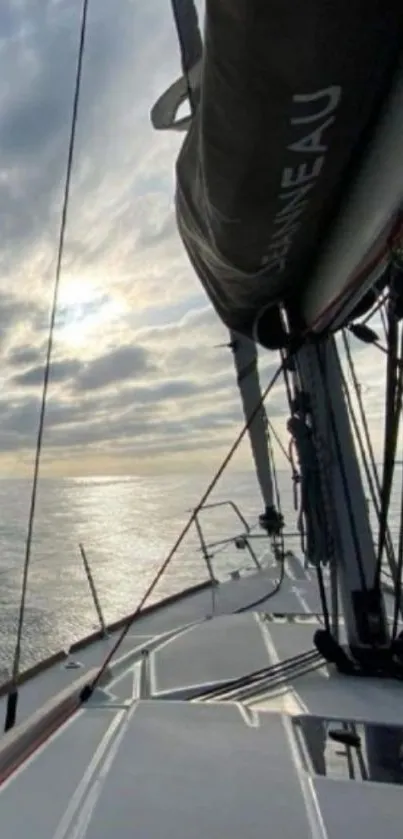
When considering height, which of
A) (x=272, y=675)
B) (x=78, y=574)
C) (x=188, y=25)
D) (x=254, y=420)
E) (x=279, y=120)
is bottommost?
(x=78, y=574)

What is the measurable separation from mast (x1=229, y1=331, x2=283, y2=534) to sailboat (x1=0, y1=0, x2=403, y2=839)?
275 centimetres

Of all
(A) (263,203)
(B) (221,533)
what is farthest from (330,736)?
(B) (221,533)

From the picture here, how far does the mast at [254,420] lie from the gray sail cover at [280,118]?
13.0ft

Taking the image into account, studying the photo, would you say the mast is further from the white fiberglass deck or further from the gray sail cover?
the gray sail cover

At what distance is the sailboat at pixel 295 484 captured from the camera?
3.15 ft

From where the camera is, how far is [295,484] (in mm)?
2752

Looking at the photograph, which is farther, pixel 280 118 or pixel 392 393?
pixel 392 393

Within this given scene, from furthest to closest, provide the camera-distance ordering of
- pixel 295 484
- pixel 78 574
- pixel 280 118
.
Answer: pixel 78 574
pixel 295 484
pixel 280 118

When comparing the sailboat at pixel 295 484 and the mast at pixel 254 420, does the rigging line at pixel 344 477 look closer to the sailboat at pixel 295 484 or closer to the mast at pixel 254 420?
the sailboat at pixel 295 484

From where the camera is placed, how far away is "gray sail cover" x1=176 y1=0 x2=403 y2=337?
85 centimetres

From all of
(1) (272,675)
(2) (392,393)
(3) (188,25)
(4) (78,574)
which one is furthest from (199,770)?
(4) (78,574)

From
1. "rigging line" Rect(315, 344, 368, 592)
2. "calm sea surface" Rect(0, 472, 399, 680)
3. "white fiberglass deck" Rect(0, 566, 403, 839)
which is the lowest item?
"calm sea surface" Rect(0, 472, 399, 680)

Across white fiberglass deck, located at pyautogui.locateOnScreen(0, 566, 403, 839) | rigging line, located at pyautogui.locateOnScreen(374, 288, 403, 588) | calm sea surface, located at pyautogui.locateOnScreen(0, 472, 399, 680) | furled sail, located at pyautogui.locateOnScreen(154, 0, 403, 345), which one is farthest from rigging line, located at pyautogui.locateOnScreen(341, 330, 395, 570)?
calm sea surface, located at pyautogui.locateOnScreen(0, 472, 399, 680)

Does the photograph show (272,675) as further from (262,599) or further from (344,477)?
(262,599)
